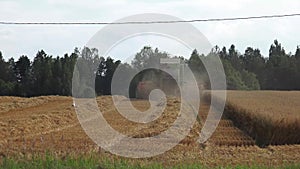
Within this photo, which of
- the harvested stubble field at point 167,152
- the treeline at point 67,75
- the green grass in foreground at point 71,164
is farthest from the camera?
the treeline at point 67,75

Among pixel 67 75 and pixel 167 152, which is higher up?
pixel 67 75

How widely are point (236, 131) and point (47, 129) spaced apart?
7152mm

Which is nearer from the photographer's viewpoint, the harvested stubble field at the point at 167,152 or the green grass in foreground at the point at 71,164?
the green grass in foreground at the point at 71,164

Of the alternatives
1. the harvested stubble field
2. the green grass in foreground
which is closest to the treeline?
the harvested stubble field

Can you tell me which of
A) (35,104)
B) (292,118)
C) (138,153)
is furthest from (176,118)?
(35,104)

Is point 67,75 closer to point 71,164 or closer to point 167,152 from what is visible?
point 167,152

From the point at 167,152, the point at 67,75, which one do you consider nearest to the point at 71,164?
the point at 167,152

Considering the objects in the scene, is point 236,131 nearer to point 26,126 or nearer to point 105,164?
point 26,126

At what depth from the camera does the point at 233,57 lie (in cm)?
8644

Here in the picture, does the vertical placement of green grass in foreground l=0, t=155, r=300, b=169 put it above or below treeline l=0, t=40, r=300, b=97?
below

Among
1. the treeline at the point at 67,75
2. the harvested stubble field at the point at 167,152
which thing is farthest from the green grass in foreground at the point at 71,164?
the treeline at the point at 67,75

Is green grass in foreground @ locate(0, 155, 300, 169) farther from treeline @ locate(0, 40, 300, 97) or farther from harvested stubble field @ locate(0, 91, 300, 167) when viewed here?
treeline @ locate(0, 40, 300, 97)

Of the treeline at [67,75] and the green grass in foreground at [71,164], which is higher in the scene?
the treeline at [67,75]

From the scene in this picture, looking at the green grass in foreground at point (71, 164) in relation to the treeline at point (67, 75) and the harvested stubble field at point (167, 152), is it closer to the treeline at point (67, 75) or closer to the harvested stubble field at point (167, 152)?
the harvested stubble field at point (167, 152)
